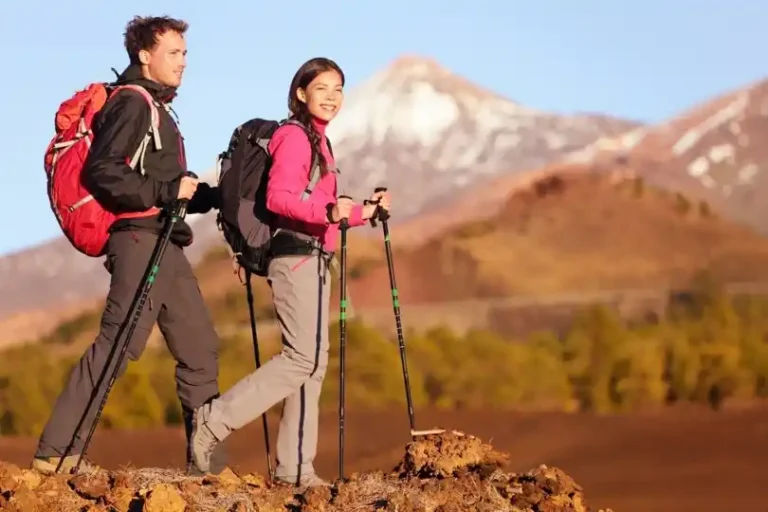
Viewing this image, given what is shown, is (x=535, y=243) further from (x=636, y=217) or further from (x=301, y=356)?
(x=301, y=356)

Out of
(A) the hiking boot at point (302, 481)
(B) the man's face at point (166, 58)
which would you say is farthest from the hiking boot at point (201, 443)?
(B) the man's face at point (166, 58)

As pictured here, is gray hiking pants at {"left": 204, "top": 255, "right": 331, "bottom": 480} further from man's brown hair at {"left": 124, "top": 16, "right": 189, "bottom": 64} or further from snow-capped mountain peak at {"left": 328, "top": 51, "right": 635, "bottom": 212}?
snow-capped mountain peak at {"left": 328, "top": 51, "right": 635, "bottom": 212}

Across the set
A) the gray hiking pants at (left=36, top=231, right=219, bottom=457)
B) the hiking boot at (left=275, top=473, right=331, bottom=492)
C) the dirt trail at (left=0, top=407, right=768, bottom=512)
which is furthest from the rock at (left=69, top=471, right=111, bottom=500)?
the dirt trail at (left=0, top=407, right=768, bottom=512)

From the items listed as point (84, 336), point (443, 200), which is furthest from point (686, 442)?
point (443, 200)

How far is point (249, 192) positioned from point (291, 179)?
0.86 feet

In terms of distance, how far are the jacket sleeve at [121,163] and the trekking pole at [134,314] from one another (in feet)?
0.27

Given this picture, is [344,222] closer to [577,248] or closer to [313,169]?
[313,169]

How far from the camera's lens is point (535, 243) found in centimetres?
3222

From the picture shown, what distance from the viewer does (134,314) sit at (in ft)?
20.3

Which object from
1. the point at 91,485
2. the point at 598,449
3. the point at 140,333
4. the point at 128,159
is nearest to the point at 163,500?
the point at 91,485

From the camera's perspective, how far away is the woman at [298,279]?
20.1 ft

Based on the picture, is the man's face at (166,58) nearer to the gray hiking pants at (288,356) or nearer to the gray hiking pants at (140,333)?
the gray hiking pants at (140,333)

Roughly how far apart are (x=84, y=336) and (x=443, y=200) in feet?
47.5

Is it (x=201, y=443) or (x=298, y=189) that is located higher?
(x=298, y=189)
